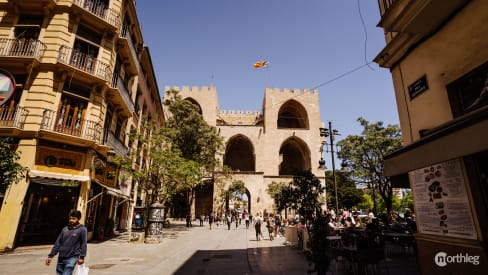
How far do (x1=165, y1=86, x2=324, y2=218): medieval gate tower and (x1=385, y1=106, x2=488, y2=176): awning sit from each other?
2968 centimetres

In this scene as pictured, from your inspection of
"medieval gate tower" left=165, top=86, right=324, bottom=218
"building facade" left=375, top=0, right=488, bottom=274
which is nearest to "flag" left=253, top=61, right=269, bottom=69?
"medieval gate tower" left=165, top=86, right=324, bottom=218

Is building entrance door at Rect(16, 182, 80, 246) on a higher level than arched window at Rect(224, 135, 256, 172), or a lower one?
lower

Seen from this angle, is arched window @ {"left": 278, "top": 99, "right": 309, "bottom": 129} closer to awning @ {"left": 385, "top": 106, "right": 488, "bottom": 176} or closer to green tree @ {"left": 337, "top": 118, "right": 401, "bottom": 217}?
green tree @ {"left": 337, "top": 118, "right": 401, "bottom": 217}

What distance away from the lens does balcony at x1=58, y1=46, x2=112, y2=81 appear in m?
11.7

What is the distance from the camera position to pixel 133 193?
20.1m

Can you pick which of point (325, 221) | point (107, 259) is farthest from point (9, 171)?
point (325, 221)

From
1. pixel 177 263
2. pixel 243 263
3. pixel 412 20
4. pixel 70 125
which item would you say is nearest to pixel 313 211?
pixel 243 263

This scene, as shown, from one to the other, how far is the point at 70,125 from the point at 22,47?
14.2ft

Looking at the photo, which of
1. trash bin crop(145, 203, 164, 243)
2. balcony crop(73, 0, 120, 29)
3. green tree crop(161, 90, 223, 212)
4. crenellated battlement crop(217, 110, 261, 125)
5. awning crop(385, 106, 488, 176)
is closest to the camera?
awning crop(385, 106, 488, 176)

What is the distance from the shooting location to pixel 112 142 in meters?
14.3

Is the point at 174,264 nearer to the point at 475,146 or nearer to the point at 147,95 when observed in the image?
the point at 475,146

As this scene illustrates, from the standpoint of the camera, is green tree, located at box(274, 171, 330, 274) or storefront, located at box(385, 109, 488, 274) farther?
green tree, located at box(274, 171, 330, 274)

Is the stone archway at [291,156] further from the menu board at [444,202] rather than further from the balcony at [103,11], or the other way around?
the menu board at [444,202]

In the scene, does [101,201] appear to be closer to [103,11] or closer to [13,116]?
[13,116]
